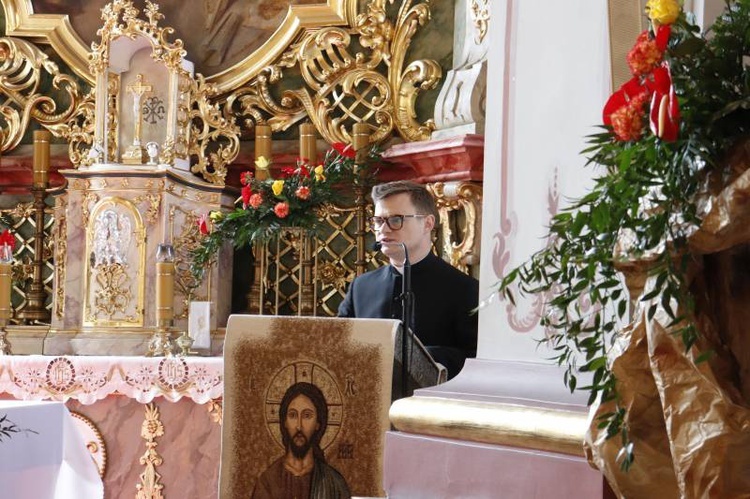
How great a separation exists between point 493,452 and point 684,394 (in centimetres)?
86

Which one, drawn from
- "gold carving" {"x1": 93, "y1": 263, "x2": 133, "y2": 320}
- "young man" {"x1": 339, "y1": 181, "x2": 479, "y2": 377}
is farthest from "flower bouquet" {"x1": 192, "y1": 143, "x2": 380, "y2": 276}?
"young man" {"x1": 339, "y1": 181, "x2": 479, "y2": 377}

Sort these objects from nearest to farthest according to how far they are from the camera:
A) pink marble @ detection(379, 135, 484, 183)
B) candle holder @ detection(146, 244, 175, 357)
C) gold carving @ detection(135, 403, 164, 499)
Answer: gold carving @ detection(135, 403, 164, 499)
pink marble @ detection(379, 135, 484, 183)
candle holder @ detection(146, 244, 175, 357)

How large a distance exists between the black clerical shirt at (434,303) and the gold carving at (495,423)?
7.01 feet

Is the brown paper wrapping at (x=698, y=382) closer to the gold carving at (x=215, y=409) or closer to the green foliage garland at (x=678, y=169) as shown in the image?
the green foliage garland at (x=678, y=169)

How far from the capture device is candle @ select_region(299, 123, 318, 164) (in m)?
7.20

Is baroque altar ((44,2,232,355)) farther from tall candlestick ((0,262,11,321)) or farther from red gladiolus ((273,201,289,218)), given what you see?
red gladiolus ((273,201,289,218))

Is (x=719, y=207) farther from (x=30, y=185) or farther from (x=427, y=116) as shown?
(x=30, y=185)

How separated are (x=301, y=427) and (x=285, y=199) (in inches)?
130

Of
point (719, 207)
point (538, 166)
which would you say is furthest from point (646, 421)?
point (538, 166)

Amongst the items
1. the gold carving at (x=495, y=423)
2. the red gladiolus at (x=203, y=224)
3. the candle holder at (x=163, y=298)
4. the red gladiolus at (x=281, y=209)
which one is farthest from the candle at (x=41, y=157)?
the gold carving at (x=495, y=423)

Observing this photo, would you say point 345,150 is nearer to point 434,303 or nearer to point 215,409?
point 215,409

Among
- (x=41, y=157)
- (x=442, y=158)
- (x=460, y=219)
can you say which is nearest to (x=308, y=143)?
(x=442, y=158)

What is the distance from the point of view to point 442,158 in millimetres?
6523

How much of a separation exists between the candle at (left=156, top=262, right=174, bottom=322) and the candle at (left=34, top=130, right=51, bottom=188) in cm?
132
